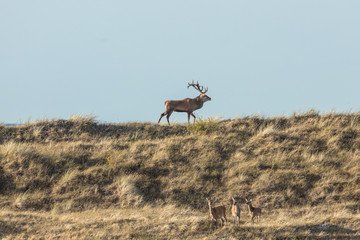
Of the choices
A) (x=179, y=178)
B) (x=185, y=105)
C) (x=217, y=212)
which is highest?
(x=185, y=105)

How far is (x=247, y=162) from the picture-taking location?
18484mm

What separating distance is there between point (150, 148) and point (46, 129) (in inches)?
225

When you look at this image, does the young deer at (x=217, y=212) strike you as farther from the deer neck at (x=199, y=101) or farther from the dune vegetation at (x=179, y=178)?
the deer neck at (x=199, y=101)

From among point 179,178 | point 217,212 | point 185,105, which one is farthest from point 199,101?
point 217,212

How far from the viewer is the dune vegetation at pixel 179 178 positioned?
41.6 ft

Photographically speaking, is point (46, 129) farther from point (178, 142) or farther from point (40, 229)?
point (40, 229)

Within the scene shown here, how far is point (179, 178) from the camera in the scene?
57.4 ft

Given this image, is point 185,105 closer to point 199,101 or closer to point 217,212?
point 199,101

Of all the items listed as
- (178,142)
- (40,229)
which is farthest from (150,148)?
(40,229)

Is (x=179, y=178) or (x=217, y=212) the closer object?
(x=217, y=212)

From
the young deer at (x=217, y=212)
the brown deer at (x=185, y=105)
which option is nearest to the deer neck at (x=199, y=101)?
the brown deer at (x=185, y=105)

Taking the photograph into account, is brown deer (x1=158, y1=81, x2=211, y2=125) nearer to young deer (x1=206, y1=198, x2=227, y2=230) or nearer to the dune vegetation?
the dune vegetation

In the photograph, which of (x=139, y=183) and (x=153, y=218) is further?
(x=139, y=183)

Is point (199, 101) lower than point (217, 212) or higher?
higher
